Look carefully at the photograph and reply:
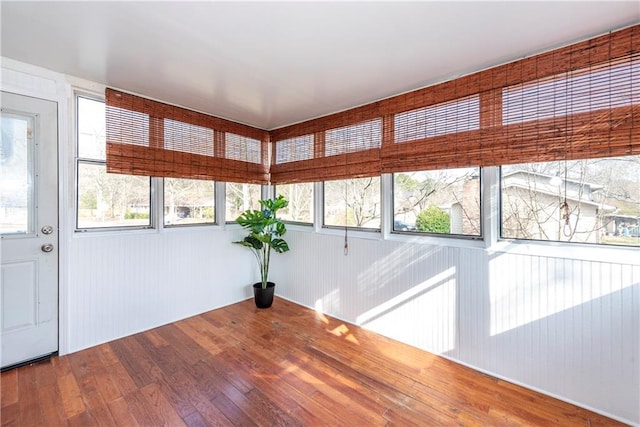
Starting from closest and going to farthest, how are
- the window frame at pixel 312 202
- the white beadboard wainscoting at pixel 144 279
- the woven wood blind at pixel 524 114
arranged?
the woven wood blind at pixel 524 114
the white beadboard wainscoting at pixel 144 279
the window frame at pixel 312 202

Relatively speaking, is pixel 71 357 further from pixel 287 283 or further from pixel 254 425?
pixel 287 283

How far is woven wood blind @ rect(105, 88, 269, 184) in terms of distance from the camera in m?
2.65

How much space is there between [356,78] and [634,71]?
181 centimetres

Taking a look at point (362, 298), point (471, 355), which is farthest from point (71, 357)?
point (471, 355)

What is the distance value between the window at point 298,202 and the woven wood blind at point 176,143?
0.40 metres

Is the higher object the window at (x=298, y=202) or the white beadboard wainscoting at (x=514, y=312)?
the window at (x=298, y=202)

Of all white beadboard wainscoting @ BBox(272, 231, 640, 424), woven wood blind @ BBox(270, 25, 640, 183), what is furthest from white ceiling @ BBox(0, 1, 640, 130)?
white beadboard wainscoting @ BBox(272, 231, 640, 424)

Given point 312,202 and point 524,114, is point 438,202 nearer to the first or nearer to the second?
point 524,114

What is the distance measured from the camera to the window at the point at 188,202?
10.4 ft

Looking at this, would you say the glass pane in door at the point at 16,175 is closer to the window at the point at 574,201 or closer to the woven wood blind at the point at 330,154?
the woven wood blind at the point at 330,154

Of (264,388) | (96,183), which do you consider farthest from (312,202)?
(96,183)

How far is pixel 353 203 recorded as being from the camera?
329 centimetres

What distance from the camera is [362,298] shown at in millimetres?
3049

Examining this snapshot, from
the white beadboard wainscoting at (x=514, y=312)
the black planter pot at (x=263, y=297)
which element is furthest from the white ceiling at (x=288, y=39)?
the black planter pot at (x=263, y=297)
